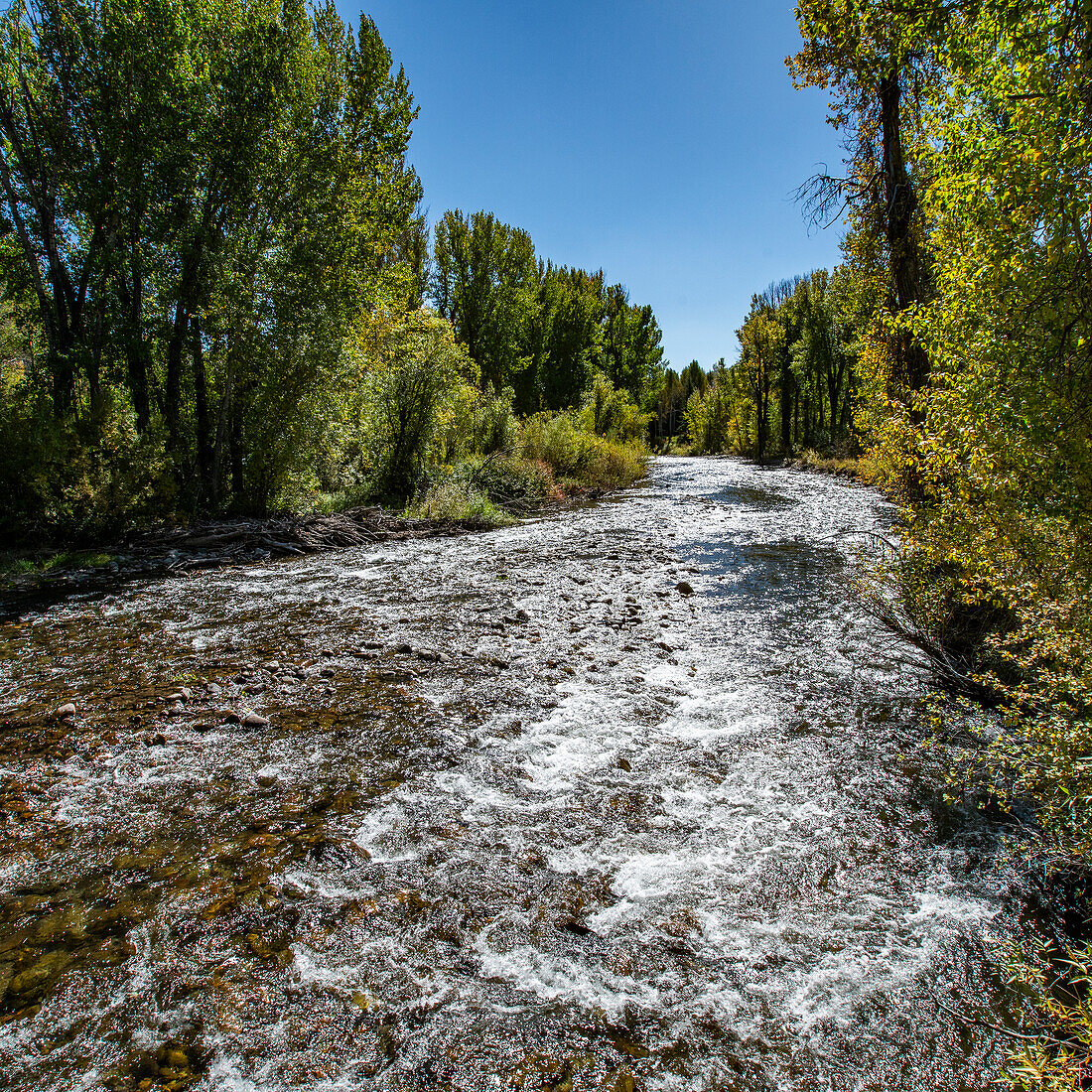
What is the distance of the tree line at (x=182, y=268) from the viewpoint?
12.6 metres

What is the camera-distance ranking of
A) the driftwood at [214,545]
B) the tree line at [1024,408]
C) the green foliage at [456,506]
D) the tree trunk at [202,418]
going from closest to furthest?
the tree line at [1024,408], the driftwood at [214,545], the tree trunk at [202,418], the green foliage at [456,506]

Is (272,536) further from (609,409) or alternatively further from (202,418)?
(609,409)

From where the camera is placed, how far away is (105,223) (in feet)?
50.1

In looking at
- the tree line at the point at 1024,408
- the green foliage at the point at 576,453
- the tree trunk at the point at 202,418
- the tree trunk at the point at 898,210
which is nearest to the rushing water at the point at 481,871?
the tree line at the point at 1024,408

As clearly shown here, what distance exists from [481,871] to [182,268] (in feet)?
56.5

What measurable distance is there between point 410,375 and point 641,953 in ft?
57.3

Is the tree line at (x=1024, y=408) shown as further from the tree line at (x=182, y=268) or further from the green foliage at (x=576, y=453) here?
the green foliage at (x=576, y=453)

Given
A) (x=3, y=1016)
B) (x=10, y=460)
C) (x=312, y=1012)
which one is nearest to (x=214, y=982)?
(x=312, y=1012)

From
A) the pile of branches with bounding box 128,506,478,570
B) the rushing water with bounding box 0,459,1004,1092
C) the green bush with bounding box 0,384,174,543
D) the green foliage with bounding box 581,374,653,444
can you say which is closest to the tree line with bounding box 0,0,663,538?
the green bush with bounding box 0,384,174,543

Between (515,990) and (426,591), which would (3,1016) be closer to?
(515,990)

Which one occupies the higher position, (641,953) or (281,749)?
(281,749)

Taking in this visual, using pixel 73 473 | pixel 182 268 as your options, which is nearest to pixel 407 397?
pixel 182 268

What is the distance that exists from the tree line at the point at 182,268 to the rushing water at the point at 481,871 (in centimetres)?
689

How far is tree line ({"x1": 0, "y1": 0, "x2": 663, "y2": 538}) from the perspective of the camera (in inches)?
496
